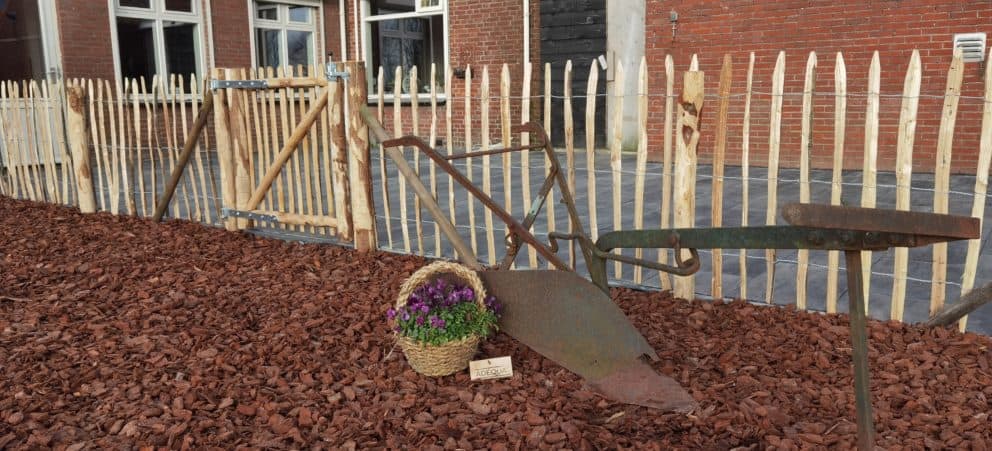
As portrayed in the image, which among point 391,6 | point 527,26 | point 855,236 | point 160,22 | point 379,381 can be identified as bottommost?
point 379,381

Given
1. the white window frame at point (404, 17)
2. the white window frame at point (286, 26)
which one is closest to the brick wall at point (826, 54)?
the white window frame at point (404, 17)

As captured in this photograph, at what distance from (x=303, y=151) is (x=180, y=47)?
28.3 ft

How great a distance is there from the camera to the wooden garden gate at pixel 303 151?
211 inches

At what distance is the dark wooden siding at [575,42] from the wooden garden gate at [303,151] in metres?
6.86

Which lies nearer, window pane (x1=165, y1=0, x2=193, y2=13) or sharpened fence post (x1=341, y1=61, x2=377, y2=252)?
sharpened fence post (x1=341, y1=61, x2=377, y2=252)

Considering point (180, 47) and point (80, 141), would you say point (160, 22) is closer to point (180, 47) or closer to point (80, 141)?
point (180, 47)

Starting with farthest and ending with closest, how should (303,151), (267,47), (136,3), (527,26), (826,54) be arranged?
(267,47) < (527,26) < (136,3) < (826,54) < (303,151)

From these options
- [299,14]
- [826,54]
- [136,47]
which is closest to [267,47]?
[299,14]

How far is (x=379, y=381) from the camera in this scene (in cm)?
318

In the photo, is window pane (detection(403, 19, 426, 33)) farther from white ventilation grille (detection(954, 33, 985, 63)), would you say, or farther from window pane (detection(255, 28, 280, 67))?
white ventilation grille (detection(954, 33, 985, 63))

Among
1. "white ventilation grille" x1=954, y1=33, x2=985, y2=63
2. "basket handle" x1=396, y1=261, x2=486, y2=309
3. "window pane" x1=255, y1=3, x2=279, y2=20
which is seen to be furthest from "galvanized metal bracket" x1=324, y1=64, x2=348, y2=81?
"window pane" x1=255, y1=3, x2=279, y2=20

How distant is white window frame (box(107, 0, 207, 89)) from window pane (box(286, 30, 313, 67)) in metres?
1.94

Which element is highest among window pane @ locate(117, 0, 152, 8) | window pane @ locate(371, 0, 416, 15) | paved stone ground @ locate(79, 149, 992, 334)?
window pane @ locate(371, 0, 416, 15)

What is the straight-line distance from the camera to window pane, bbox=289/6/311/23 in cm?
1462
